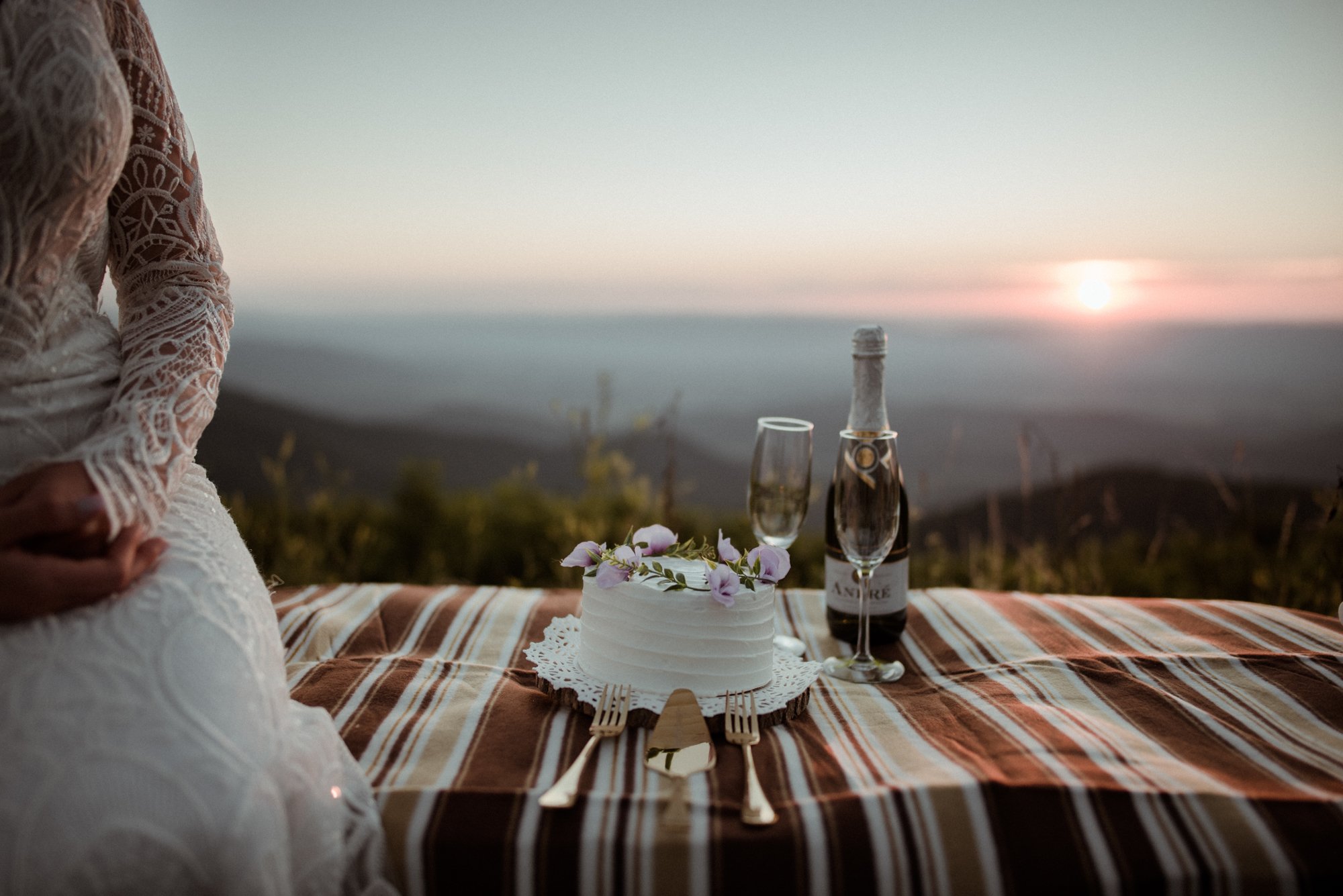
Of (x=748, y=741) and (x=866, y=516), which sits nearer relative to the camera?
(x=748, y=741)

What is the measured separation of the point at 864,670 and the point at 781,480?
403 millimetres

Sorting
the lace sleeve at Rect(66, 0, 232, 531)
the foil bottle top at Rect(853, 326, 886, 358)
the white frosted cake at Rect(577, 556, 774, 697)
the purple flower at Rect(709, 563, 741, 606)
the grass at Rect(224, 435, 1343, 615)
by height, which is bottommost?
the grass at Rect(224, 435, 1343, 615)

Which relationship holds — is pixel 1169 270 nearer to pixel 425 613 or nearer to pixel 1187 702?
pixel 1187 702

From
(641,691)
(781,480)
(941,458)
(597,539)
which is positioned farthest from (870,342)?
(941,458)

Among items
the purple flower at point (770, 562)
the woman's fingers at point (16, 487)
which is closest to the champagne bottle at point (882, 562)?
the purple flower at point (770, 562)

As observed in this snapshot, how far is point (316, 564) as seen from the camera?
3.00 metres

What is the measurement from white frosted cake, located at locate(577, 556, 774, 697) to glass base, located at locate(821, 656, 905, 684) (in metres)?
0.25

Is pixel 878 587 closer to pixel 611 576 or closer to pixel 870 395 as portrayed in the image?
pixel 870 395

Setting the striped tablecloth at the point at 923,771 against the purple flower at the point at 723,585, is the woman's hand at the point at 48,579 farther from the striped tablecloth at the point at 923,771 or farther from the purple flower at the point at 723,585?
the purple flower at the point at 723,585

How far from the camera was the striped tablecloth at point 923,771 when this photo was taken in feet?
3.18

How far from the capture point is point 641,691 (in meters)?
1.31

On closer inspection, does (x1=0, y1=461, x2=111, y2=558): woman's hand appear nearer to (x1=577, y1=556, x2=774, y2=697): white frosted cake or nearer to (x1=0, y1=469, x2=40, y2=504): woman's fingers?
(x1=0, y1=469, x2=40, y2=504): woman's fingers

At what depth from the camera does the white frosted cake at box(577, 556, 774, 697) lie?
1297 millimetres

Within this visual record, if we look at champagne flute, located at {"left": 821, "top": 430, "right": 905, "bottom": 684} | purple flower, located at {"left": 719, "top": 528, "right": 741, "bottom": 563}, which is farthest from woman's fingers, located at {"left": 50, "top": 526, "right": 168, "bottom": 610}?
champagne flute, located at {"left": 821, "top": 430, "right": 905, "bottom": 684}
